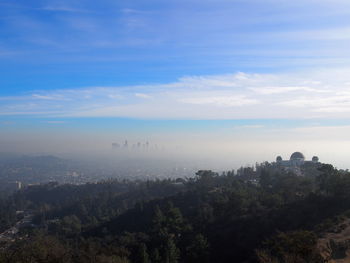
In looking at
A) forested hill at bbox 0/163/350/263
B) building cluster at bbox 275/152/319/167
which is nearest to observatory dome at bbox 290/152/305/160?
building cluster at bbox 275/152/319/167

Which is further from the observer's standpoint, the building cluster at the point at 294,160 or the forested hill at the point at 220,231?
the building cluster at the point at 294,160

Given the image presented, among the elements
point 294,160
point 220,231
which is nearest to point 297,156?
point 294,160

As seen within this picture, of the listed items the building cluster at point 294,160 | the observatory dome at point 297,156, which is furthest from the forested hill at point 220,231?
the observatory dome at point 297,156

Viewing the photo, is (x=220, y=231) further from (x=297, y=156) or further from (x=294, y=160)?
(x=297, y=156)

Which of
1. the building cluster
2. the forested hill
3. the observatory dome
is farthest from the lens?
the observatory dome

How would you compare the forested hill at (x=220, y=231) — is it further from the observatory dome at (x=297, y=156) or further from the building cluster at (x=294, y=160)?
the observatory dome at (x=297, y=156)

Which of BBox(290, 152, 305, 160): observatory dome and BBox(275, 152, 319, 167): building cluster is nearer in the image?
BBox(275, 152, 319, 167): building cluster

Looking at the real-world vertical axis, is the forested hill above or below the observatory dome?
below

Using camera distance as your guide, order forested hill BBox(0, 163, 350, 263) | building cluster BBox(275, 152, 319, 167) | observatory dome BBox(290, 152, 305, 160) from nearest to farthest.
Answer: forested hill BBox(0, 163, 350, 263) → building cluster BBox(275, 152, 319, 167) → observatory dome BBox(290, 152, 305, 160)

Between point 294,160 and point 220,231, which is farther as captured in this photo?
point 294,160

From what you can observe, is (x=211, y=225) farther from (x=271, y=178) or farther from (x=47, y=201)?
(x=47, y=201)

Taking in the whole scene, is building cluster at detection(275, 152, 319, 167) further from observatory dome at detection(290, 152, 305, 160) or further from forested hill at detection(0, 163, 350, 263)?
forested hill at detection(0, 163, 350, 263)
